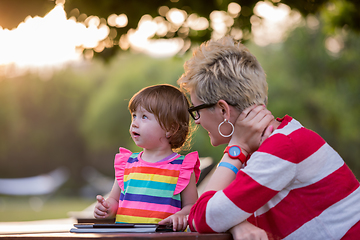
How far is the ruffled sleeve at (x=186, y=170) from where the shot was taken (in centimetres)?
185

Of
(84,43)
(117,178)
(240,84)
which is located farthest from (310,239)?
(84,43)

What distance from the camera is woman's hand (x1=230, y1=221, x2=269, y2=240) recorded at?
3.82 ft

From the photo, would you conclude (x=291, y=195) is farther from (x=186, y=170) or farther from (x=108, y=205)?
(x=108, y=205)

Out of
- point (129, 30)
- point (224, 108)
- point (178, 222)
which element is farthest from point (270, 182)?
point (129, 30)

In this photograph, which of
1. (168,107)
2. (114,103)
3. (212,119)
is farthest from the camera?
(114,103)

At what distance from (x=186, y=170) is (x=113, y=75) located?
22.7m

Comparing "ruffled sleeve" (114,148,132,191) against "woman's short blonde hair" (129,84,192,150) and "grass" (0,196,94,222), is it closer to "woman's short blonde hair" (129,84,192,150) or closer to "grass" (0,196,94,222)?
"woman's short blonde hair" (129,84,192,150)

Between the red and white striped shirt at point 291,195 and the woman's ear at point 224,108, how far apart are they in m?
0.27

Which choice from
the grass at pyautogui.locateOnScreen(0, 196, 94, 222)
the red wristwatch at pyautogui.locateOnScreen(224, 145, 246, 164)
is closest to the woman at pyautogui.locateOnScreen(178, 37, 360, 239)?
the red wristwatch at pyautogui.locateOnScreen(224, 145, 246, 164)

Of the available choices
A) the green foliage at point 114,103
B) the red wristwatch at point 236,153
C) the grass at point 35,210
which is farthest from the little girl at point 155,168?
the green foliage at point 114,103

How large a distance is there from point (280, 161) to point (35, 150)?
26788mm

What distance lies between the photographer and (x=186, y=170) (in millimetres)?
1890

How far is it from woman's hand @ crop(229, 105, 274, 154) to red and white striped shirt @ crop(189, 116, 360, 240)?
115 millimetres

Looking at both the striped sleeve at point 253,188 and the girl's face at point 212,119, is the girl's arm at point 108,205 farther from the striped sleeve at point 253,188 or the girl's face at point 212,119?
the striped sleeve at point 253,188
